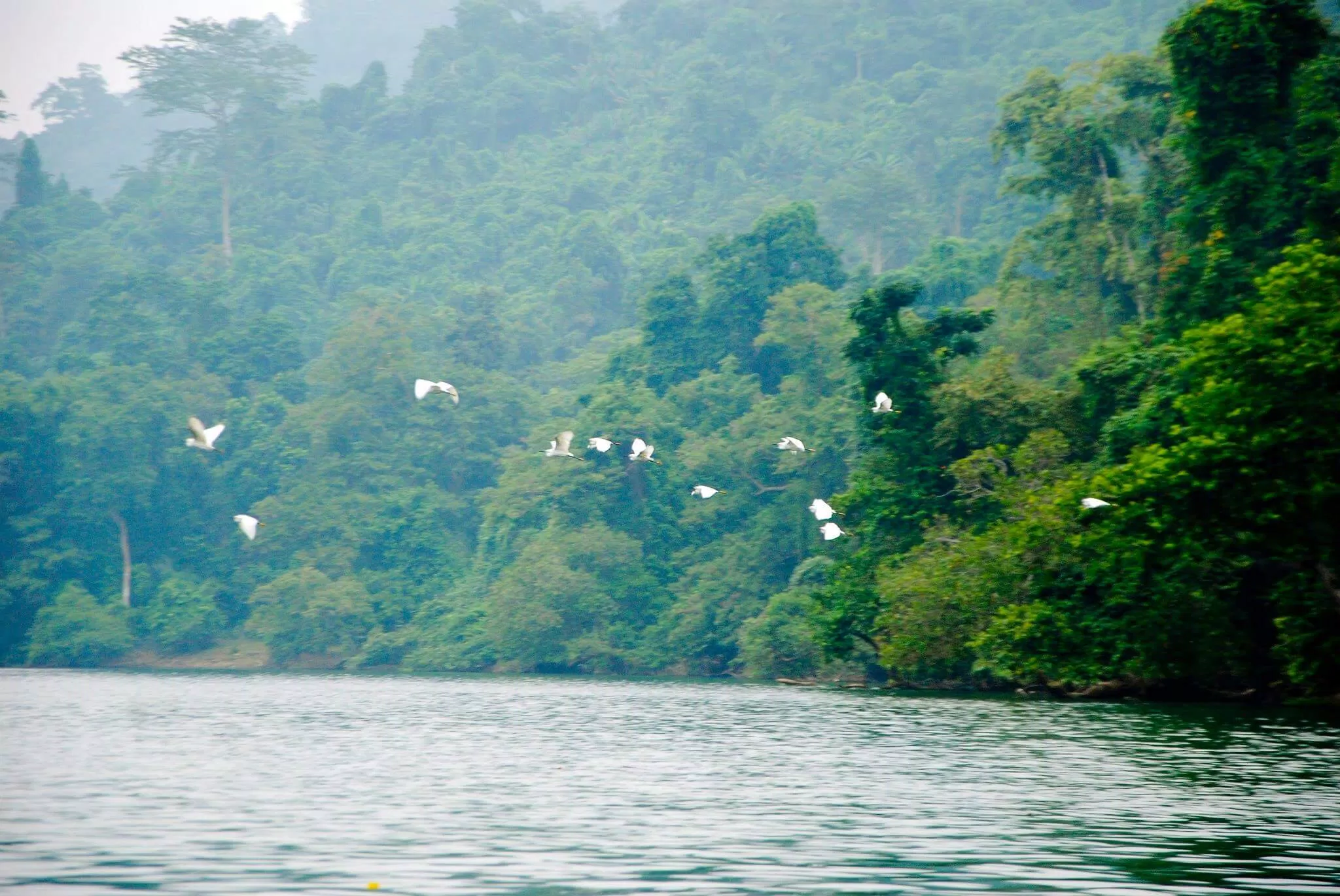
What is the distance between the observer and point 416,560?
247 feet

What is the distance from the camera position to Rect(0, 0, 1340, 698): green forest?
3506 cm

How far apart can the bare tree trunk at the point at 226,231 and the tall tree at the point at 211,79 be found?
6.11 feet

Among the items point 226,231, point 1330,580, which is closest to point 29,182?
point 226,231

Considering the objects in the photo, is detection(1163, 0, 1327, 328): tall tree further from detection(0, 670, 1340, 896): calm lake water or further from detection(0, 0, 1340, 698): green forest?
detection(0, 670, 1340, 896): calm lake water

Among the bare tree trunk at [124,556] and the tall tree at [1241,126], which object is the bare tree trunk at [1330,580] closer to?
the tall tree at [1241,126]

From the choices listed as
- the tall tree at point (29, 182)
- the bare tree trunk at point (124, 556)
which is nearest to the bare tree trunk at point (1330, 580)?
the bare tree trunk at point (124, 556)

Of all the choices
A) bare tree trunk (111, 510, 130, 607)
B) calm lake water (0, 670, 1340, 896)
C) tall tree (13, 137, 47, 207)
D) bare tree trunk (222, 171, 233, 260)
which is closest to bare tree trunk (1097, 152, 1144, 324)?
calm lake water (0, 670, 1340, 896)

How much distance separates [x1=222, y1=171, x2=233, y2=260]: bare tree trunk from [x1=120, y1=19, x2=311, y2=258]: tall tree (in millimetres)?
1862

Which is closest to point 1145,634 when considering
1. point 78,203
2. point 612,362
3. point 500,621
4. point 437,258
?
point 500,621

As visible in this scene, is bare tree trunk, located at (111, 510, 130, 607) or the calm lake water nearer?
the calm lake water

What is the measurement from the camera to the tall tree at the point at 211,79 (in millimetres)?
110000

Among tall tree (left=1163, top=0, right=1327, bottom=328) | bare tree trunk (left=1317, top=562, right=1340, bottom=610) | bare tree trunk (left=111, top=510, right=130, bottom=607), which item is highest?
tall tree (left=1163, top=0, right=1327, bottom=328)

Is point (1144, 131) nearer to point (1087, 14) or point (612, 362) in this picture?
point (612, 362)

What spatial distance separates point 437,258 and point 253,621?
3418 cm
